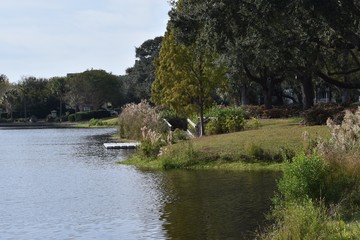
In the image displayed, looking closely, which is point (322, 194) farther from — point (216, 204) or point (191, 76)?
point (191, 76)

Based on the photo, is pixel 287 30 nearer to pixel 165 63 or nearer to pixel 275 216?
pixel 165 63

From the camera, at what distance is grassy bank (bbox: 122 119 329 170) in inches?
1114

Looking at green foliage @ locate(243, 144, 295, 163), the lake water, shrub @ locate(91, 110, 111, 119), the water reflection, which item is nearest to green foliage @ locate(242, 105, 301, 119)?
green foliage @ locate(243, 144, 295, 163)

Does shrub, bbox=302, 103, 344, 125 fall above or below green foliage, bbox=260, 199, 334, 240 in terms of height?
above

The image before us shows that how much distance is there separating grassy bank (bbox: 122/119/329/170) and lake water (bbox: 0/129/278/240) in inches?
58.8

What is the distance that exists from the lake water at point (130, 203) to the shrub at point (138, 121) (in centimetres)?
1468

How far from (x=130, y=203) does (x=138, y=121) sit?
104 feet

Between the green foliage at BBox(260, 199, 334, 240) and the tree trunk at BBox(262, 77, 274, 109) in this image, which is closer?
the green foliage at BBox(260, 199, 334, 240)

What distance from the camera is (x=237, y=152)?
29.4m

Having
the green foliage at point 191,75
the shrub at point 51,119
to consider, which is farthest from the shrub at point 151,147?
the shrub at point 51,119

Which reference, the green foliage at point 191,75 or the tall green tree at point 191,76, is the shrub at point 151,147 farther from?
the green foliage at point 191,75

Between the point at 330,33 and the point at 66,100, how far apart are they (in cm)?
10534

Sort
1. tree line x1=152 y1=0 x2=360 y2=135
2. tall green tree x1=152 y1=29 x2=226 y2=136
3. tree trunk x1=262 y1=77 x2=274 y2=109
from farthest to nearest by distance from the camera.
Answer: tree trunk x1=262 y1=77 x2=274 y2=109
tall green tree x1=152 y1=29 x2=226 y2=136
tree line x1=152 y1=0 x2=360 y2=135

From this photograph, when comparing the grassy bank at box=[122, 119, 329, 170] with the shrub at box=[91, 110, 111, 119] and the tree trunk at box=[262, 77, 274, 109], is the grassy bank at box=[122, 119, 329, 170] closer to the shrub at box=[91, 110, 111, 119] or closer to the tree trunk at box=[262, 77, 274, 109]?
the tree trunk at box=[262, 77, 274, 109]
